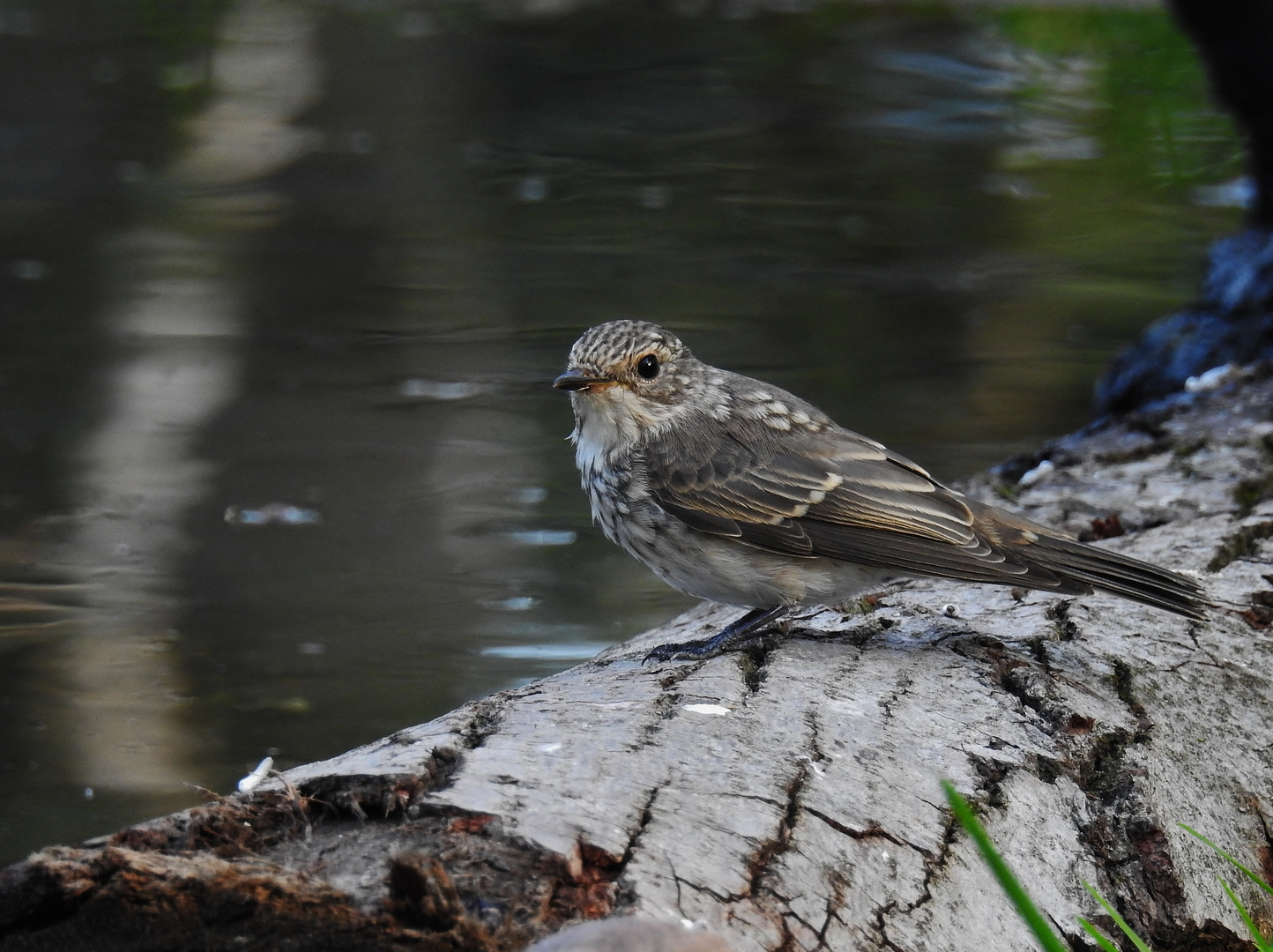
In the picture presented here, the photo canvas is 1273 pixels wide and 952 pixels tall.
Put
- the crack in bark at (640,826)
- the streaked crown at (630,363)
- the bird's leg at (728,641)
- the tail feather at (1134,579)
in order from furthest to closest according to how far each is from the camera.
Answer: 1. the streaked crown at (630,363)
2. the bird's leg at (728,641)
3. the tail feather at (1134,579)
4. the crack in bark at (640,826)

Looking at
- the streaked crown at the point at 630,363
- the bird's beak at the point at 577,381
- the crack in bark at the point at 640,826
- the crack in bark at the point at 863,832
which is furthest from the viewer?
the streaked crown at the point at 630,363

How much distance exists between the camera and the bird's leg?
361 cm

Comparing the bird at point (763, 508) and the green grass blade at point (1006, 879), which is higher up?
the green grass blade at point (1006, 879)

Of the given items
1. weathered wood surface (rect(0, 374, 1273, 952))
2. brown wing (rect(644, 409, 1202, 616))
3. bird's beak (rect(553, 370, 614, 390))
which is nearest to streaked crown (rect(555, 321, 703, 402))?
bird's beak (rect(553, 370, 614, 390))

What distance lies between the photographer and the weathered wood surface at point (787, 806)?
2.12 m

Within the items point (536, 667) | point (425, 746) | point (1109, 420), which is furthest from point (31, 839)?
point (1109, 420)

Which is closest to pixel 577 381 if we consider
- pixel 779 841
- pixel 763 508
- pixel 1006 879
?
pixel 763 508

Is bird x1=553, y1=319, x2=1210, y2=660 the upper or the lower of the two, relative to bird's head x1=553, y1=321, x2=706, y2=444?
lower

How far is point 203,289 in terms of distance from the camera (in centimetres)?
969

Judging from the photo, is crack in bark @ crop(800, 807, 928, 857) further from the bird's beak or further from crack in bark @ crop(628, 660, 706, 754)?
the bird's beak

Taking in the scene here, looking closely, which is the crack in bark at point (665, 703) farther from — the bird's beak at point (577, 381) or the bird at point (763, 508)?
the bird's beak at point (577, 381)

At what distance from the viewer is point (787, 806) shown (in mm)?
2623

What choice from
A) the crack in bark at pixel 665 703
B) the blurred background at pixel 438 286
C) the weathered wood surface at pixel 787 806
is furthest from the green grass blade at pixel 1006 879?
the blurred background at pixel 438 286

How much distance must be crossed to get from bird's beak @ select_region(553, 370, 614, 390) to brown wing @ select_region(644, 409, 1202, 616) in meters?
0.23
